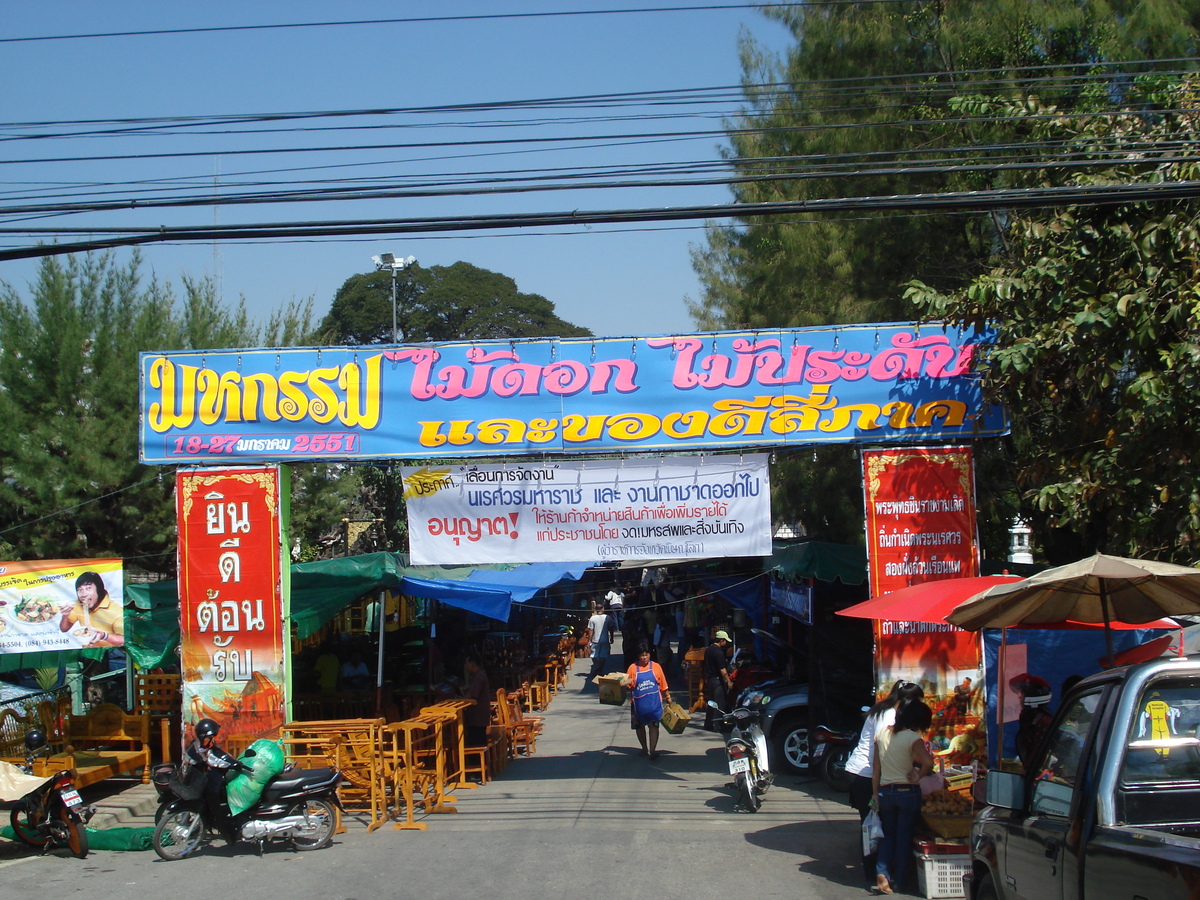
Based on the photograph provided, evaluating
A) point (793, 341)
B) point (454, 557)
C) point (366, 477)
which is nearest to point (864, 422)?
point (793, 341)

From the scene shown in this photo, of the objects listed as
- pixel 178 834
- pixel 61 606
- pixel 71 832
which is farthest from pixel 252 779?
pixel 61 606

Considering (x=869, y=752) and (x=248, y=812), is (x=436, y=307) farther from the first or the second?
(x=869, y=752)

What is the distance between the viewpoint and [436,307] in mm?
56531

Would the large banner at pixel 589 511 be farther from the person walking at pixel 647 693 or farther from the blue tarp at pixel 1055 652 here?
the blue tarp at pixel 1055 652

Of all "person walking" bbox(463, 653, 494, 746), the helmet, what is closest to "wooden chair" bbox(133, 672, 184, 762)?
"person walking" bbox(463, 653, 494, 746)

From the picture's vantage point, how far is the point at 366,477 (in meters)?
25.9

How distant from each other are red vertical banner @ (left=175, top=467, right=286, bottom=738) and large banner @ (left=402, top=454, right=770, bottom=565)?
1658 millimetres

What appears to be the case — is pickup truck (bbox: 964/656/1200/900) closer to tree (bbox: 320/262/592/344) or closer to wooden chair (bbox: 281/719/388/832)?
wooden chair (bbox: 281/719/388/832)

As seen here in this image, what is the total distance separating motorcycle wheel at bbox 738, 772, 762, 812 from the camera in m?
10.8

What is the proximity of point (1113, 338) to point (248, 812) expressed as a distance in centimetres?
932

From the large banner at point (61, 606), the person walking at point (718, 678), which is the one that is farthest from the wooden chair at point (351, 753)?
the person walking at point (718, 678)

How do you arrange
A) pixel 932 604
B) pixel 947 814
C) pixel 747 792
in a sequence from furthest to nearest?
1. pixel 747 792
2. pixel 932 604
3. pixel 947 814

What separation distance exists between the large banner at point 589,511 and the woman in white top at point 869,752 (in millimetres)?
3003

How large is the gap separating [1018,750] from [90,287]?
17279 millimetres
